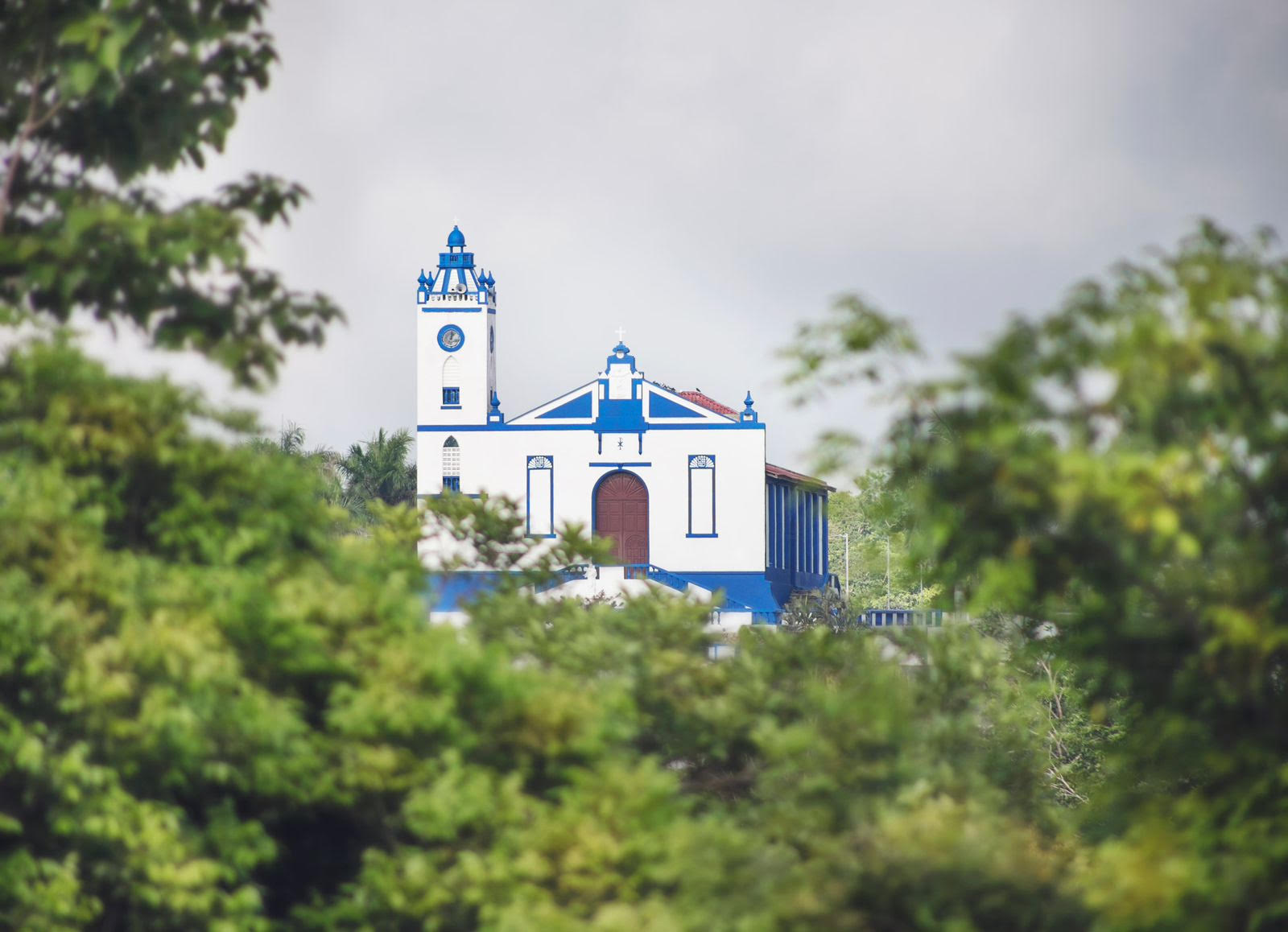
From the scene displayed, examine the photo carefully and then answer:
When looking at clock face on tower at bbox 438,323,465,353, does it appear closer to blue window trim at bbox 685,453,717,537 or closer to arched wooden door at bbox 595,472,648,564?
arched wooden door at bbox 595,472,648,564

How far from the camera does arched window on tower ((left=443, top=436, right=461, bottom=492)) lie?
4759 centimetres

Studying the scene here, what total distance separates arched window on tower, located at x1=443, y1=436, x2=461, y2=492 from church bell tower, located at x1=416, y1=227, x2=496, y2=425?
68 cm

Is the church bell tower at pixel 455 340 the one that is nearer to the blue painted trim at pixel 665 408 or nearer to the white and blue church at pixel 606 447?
the white and blue church at pixel 606 447

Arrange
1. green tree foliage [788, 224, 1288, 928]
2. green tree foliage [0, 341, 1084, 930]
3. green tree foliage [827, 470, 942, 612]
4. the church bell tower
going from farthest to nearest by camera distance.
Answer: green tree foliage [827, 470, 942, 612] < the church bell tower < green tree foliage [0, 341, 1084, 930] < green tree foliage [788, 224, 1288, 928]

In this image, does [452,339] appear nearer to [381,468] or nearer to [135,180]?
[381,468]

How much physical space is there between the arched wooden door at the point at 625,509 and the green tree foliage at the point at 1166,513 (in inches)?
1664

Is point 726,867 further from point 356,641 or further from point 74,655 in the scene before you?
point 74,655

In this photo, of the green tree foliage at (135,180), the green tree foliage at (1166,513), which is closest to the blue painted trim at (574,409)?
the green tree foliage at (135,180)

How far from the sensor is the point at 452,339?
4722 centimetres

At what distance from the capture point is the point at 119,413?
586cm

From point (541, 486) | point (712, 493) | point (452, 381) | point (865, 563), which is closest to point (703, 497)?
point (712, 493)

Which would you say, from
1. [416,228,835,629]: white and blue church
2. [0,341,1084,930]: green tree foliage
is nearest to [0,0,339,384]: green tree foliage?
[0,341,1084,930]: green tree foliage

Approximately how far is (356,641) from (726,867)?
4.65 feet

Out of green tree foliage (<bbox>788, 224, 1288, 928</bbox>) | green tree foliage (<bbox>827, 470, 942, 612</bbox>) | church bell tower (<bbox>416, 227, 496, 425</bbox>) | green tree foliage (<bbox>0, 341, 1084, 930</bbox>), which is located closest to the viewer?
green tree foliage (<bbox>788, 224, 1288, 928</bbox>)
